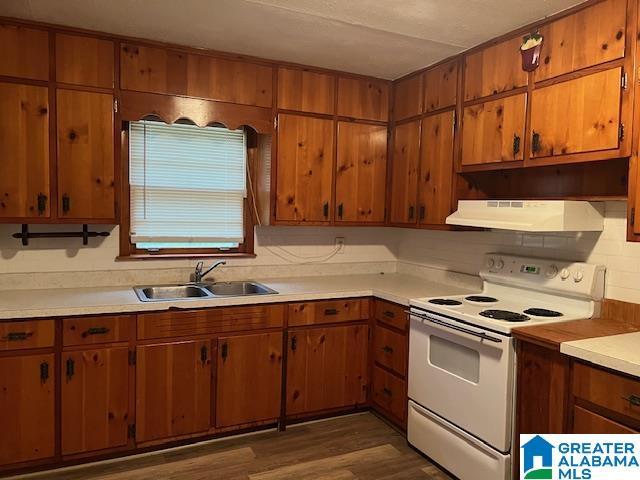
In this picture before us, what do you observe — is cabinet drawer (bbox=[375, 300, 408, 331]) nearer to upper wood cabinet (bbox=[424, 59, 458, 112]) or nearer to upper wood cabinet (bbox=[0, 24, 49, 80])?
upper wood cabinet (bbox=[424, 59, 458, 112])

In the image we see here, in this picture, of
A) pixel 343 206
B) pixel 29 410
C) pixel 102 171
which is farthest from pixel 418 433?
pixel 102 171

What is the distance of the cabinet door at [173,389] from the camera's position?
8.78 feet

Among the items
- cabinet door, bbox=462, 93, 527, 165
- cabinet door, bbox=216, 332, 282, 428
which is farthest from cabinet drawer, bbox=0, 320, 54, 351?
cabinet door, bbox=462, 93, 527, 165

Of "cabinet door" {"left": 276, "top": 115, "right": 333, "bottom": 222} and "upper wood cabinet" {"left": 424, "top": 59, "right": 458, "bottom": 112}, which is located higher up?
"upper wood cabinet" {"left": 424, "top": 59, "right": 458, "bottom": 112}

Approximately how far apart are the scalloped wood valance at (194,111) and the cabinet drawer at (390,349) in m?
1.60

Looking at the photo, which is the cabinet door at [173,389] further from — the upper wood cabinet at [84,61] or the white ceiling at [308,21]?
the white ceiling at [308,21]

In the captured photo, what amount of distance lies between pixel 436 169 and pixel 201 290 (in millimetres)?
1793

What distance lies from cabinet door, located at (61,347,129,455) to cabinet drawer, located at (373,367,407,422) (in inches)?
63.8

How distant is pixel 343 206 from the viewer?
3.54 metres

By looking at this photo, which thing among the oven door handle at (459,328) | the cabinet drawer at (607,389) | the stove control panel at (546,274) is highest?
the stove control panel at (546,274)

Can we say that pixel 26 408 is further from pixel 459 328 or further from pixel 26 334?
pixel 459 328

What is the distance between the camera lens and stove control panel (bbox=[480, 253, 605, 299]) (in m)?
2.44

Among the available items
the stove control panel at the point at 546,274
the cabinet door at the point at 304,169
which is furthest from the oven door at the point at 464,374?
the cabinet door at the point at 304,169

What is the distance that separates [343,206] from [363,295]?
71cm
